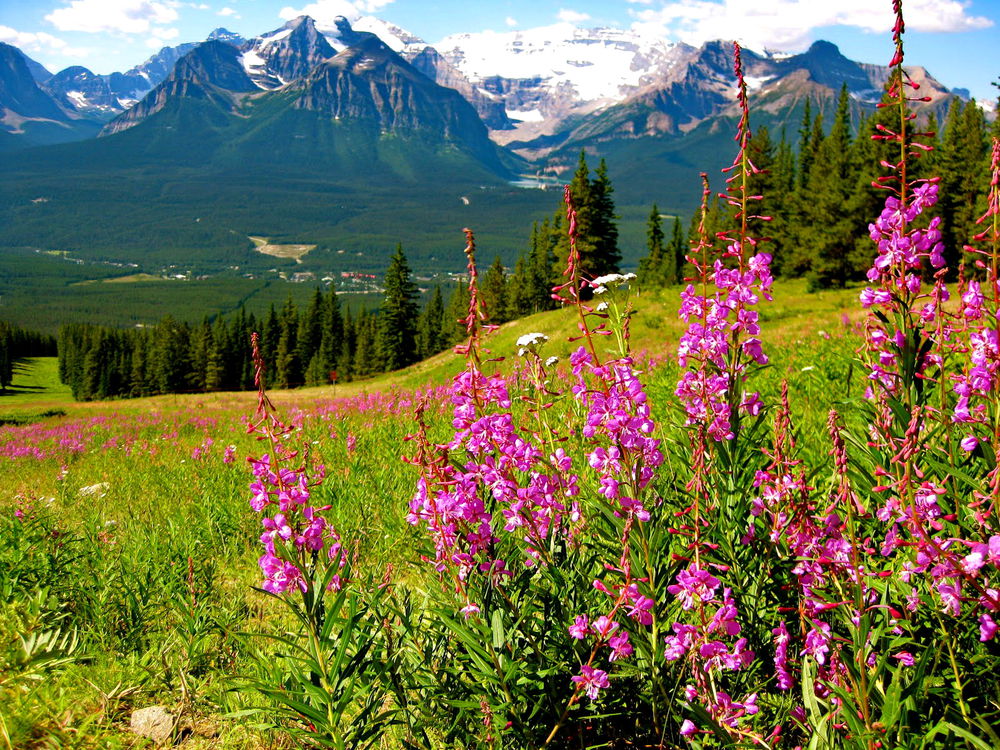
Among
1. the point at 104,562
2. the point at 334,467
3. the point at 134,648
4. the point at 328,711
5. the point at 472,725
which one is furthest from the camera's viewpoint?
the point at 334,467

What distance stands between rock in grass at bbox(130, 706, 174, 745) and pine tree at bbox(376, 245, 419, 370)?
223ft

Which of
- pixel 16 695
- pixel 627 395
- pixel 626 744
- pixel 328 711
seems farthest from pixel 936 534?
pixel 16 695

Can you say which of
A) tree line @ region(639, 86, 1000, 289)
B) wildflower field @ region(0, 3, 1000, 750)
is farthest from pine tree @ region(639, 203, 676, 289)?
wildflower field @ region(0, 3, 1000, 750)

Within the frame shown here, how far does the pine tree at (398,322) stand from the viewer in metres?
71.1

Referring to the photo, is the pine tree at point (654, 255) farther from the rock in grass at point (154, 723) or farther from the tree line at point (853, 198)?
the rock in grass at point (154, 723)

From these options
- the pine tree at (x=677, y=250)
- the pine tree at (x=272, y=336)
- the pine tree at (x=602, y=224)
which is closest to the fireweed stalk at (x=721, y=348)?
the pine tree at (x=602, y=224)

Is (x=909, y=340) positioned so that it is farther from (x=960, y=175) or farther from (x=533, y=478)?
(x=960, y=175)

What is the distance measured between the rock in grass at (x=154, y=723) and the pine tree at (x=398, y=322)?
67861mm

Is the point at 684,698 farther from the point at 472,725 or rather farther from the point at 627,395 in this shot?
the point at 627,395

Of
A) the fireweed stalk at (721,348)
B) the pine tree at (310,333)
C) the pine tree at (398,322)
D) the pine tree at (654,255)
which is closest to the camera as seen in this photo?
the fireweed stalk at (721,348)

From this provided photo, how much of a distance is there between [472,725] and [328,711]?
0.69 metres

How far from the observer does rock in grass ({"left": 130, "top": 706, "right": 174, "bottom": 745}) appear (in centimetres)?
364

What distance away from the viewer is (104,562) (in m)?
5.50

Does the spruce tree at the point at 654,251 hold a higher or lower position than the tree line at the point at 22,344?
higher
